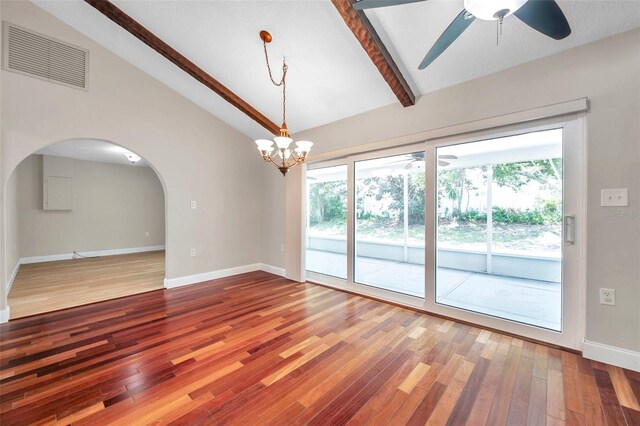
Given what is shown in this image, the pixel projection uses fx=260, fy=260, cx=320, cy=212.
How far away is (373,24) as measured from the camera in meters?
2.48

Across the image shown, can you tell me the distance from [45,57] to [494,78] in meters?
5.19

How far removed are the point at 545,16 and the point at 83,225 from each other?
29.9ft

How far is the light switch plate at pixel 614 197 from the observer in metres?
2.11

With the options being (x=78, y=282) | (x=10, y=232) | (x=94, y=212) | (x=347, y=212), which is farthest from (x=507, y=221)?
(x=94, y=212)

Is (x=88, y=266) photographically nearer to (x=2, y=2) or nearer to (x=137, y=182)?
(x=137, y=182)

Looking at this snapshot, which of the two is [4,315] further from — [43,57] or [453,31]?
[453,31]

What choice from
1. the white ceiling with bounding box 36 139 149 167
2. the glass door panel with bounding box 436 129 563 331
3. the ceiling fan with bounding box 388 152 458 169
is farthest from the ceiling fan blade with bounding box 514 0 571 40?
the white ceiling with bounding box 36 139 149 167

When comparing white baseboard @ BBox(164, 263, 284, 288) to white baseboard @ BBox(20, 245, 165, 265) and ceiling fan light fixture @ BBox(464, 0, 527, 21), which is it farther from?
ceiling fan light fixture @ BBox(464, 0, 527, 21)

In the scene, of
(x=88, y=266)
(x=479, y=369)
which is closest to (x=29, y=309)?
(x=88, y=266)

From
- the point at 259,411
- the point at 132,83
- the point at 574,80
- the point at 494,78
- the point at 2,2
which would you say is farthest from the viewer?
the point at 132,83

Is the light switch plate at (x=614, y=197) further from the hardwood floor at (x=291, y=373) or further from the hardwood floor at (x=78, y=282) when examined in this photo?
the hardwood floor at (x=78, y=282)

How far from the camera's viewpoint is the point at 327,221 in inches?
182

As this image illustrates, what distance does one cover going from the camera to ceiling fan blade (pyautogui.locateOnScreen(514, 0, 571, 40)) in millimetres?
1439

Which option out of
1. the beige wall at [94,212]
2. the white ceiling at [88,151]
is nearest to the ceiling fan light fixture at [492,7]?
the white ceiling at [88,151]
